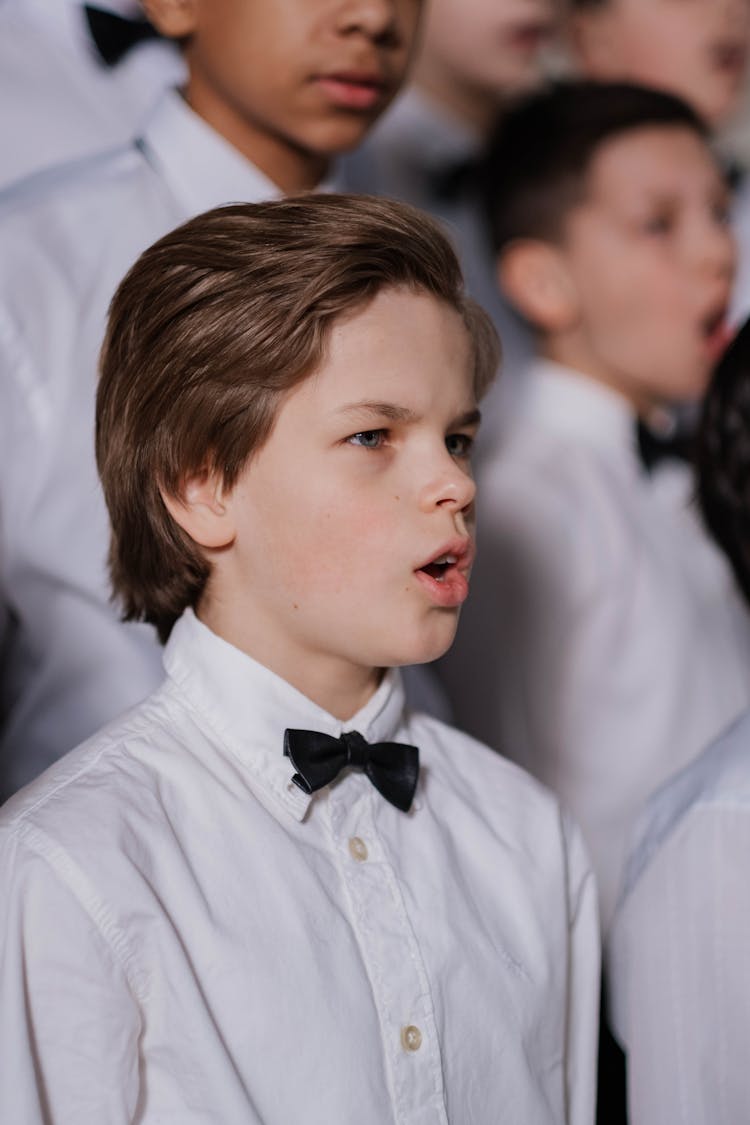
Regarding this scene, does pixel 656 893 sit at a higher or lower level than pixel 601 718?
higher

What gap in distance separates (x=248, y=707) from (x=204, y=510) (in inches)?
6.1

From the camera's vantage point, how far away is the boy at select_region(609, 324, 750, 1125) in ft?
4.01

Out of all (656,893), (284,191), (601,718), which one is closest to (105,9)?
(284,191)

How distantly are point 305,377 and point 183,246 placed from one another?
15 centimetres

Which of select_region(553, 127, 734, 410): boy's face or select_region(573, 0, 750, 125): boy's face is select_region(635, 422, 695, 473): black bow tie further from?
select_region(573, 0, 750, 125): boy's face

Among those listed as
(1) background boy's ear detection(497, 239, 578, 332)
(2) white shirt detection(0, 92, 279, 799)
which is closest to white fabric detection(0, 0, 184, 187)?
(2) white shirt detection(0, 92, 279, 799)

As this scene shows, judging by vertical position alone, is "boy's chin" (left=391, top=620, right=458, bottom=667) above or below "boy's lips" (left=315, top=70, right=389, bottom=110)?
below

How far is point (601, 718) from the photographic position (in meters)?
1.85

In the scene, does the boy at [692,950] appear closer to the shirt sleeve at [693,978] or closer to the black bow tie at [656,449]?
the shirt sleeve at [693,978]

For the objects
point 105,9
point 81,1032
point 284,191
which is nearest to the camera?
point 81,1032

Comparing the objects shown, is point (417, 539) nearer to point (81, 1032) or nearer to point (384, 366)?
point (384, 366)

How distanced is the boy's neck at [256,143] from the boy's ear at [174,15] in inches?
1.9

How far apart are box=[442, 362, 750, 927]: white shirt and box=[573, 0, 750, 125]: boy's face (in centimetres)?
76

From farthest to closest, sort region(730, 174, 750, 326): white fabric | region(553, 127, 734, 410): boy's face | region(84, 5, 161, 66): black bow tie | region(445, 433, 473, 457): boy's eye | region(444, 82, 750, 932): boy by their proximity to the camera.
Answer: region(730, 174, 750, 326): white fabric
region(553, 127, 734, 410): boy's face
region(444, 82, 750, 932): boy
region(84, 5, 161, 66): black bow tie
region(445, 433, 473, 457): boy's eye
